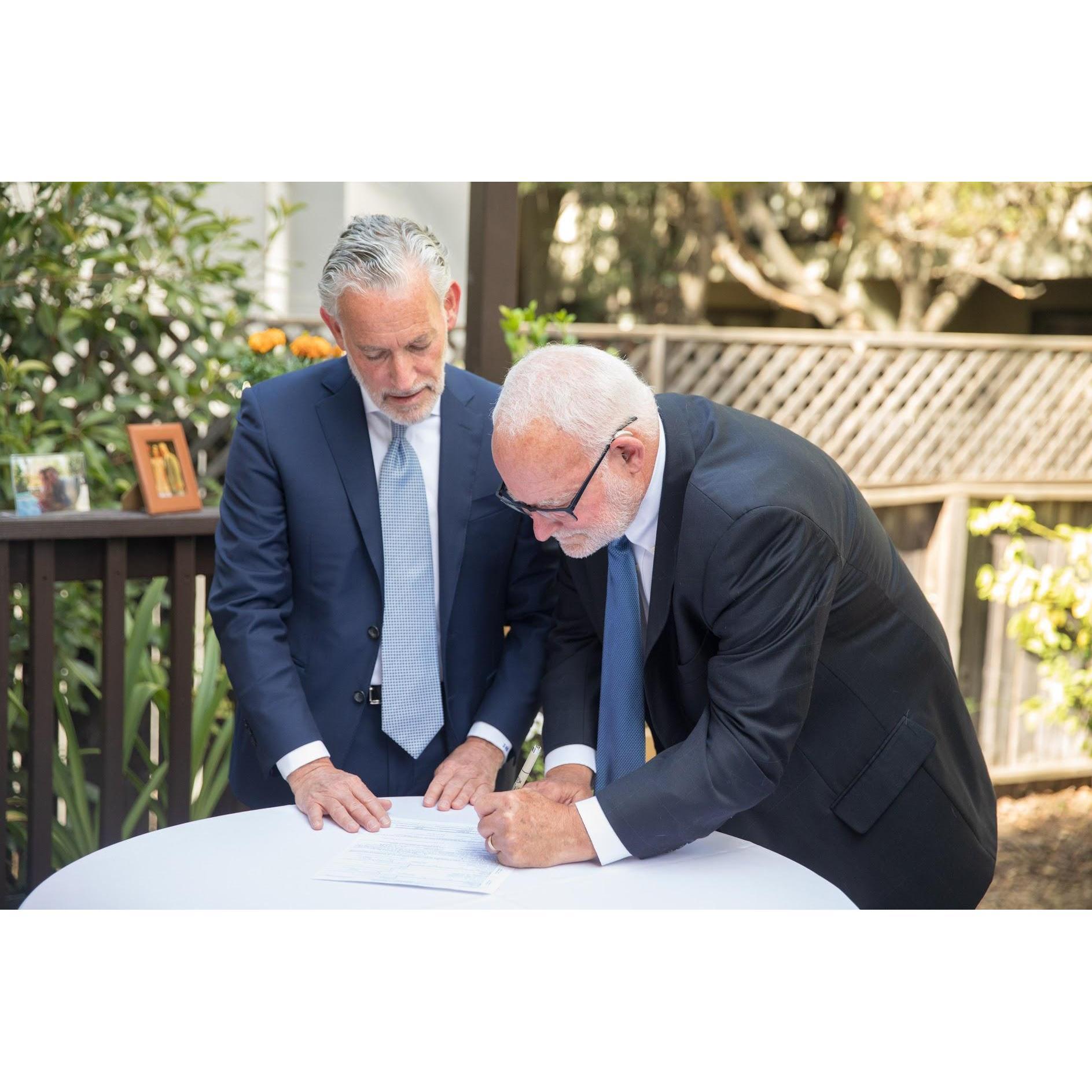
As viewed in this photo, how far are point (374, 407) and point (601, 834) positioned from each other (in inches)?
32.8

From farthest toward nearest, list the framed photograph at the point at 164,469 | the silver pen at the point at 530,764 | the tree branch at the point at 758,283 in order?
the tree branch at the point at 758,283
the framed photograph at the point at 164,469
the silver pen at the point at 530,764

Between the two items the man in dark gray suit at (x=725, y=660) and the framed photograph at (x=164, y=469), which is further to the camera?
the framed photograph at (x=164, y=469)

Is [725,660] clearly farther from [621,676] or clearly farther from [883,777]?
[883,777]

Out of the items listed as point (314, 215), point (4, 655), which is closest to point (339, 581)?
point (4, 655)

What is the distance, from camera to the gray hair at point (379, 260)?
184cm

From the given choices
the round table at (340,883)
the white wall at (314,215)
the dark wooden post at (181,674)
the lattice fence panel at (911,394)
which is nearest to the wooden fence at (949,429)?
the lattice fence panel at (911,394)

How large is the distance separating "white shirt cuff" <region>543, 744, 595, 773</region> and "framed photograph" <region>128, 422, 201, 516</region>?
5.17 ft

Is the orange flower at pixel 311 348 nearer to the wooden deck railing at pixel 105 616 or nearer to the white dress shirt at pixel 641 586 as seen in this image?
the wooden deck railing at pixel 105 616

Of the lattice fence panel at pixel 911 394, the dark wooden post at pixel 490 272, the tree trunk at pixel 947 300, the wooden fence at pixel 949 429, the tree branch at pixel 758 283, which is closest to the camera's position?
the dark wooden post at pixel 490 272

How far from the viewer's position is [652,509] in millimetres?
1764

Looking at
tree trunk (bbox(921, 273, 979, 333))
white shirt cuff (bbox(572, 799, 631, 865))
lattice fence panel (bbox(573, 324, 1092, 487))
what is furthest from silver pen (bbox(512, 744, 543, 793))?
tree trunk (bbox(921, 273, 979, 333))

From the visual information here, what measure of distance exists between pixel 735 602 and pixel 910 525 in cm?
546

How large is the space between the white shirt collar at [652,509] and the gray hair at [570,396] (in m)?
0.11
